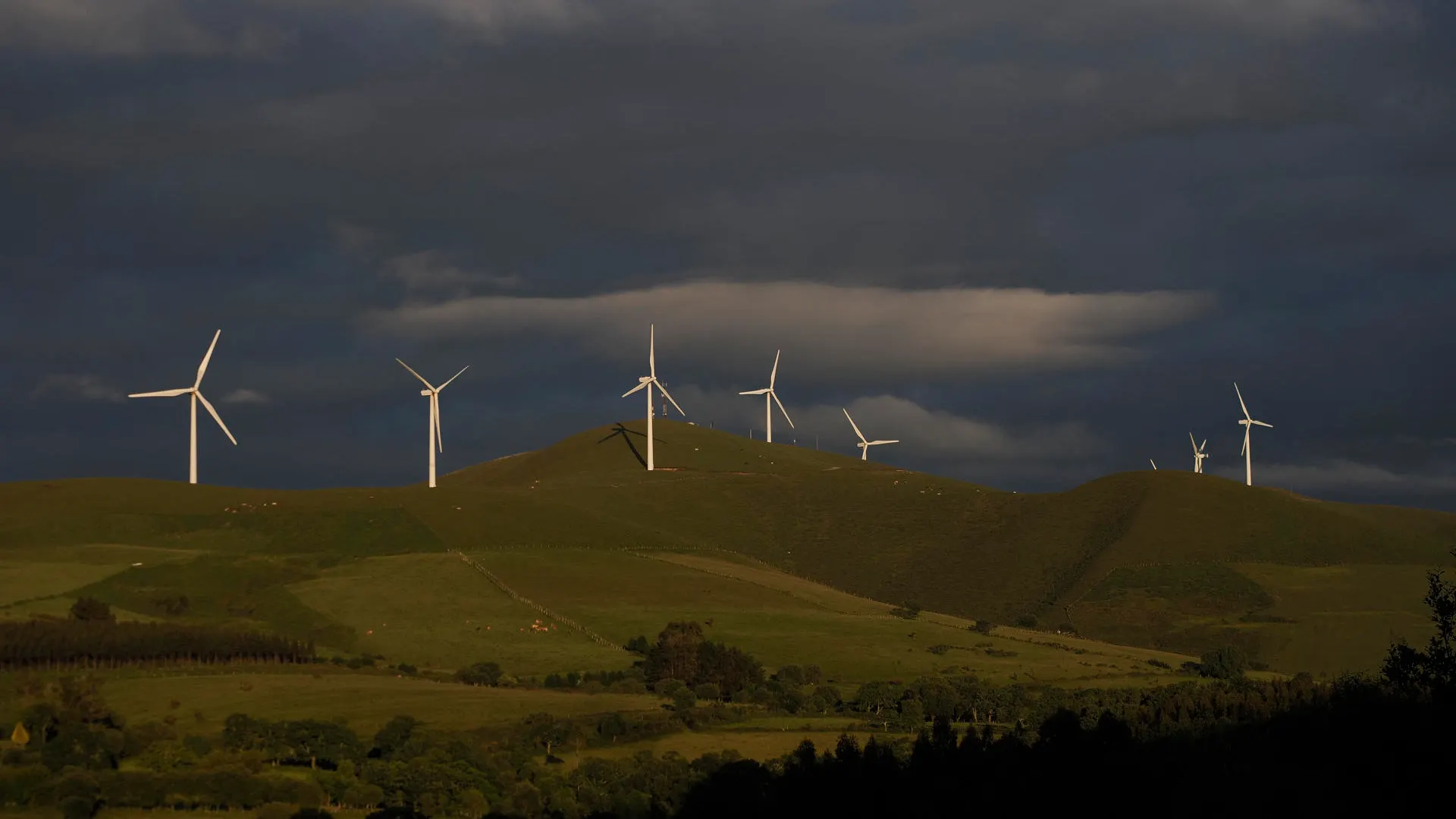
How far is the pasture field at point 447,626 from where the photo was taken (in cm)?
16888

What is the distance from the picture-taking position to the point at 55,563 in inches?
7707

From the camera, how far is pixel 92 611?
16638 centimetres

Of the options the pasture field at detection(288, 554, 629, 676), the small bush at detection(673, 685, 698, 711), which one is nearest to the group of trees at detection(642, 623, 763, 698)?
the small bush at detection(673, 685, 698, 711)

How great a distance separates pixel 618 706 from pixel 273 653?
40.1 meters

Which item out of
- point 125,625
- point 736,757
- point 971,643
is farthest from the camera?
point 971,643

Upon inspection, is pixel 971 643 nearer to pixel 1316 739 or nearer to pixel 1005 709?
pixel 1005 709

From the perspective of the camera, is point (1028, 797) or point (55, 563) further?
point (55, 563)

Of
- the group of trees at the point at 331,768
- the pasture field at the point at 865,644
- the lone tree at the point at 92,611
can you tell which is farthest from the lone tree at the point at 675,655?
the lone tree at the point at 92,611

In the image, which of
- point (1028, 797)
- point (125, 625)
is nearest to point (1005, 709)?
point (1028, 797)

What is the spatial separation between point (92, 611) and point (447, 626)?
117 ft

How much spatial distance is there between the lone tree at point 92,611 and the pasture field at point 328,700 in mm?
16446

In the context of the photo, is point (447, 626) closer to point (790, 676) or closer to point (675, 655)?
point (675, 655)

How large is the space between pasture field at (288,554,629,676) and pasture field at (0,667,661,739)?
1525cm

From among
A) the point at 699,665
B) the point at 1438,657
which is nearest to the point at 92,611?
the point at 699,665
